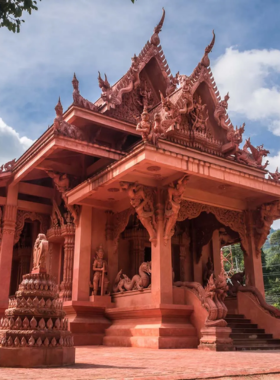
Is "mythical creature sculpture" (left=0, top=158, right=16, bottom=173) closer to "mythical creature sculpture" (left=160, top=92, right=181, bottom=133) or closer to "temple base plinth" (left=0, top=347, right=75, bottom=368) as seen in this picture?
"mythical creature sculpture" (left=160, top=92, right=181, bottom=133)

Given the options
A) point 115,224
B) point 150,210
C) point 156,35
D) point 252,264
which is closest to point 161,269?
point 150,210

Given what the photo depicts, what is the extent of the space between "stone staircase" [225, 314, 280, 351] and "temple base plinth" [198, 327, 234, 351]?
0.45m

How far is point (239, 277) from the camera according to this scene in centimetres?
1332

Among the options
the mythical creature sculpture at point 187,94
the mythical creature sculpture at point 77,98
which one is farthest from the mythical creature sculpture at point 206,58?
the mythical creature sculpture at point 77,98

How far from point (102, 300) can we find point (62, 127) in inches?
195

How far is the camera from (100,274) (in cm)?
1188

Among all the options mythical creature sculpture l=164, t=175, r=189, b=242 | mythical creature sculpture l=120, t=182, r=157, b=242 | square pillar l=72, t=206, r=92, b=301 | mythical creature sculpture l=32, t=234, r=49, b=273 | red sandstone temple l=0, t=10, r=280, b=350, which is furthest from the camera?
square pillar l=72, t=206, r=92, b=301

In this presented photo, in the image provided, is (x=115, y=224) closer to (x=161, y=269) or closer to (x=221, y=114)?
(x=161, y=269)

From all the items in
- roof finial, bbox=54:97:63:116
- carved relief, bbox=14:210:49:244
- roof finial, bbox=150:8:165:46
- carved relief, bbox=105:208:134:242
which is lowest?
carved relief, bbox=105:208:134:242

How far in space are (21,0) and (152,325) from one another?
25.4 feet

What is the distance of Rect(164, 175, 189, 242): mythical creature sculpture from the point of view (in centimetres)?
1027

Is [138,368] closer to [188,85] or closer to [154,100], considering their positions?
[188,85]

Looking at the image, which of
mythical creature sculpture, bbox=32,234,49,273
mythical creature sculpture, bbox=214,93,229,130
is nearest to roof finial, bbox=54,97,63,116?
mythical creature sculpture, bbox=214,93,229,130

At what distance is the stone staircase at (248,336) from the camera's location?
978cm
